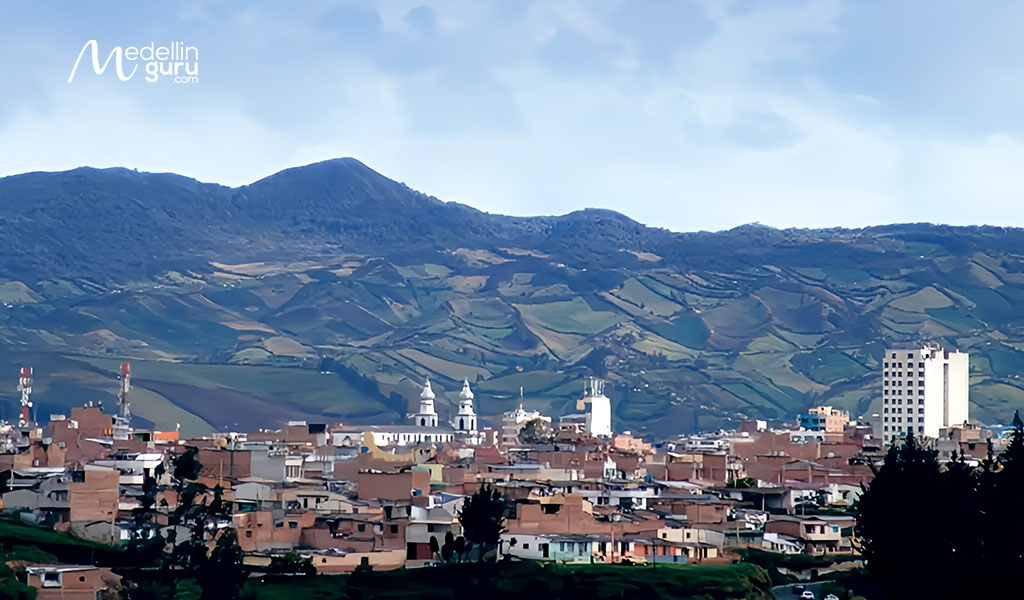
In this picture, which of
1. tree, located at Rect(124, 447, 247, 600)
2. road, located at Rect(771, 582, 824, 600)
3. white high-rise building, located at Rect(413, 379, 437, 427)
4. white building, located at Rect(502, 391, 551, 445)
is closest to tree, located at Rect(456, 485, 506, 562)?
tree, located at Rect(124, 447, 247, 600)

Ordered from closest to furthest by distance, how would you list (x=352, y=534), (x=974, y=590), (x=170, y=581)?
(x=974, y=590), (x=170, y=581), (x=352, y=534)

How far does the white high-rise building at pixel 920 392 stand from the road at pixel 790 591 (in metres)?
78.9

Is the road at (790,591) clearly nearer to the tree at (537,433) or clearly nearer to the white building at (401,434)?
the tree at (537,433)

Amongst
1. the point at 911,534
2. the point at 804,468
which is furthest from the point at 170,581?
the point at 804,468

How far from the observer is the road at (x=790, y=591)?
46406 millimetres

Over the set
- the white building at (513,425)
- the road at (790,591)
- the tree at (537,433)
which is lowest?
the road at (790,591)

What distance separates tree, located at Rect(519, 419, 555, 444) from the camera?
94312mm

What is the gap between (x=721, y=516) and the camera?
5522cm

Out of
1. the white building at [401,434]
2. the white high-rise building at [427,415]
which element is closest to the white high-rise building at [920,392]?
the white building at [401,434]

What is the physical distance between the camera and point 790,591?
155 ft

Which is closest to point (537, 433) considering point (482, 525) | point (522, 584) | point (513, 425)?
point (513, 425)

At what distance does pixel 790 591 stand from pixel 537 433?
50.9 metres

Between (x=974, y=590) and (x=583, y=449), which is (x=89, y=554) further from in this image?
(x=583, y=449)

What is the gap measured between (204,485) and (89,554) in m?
8.77
